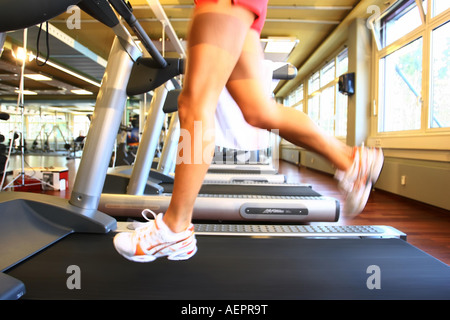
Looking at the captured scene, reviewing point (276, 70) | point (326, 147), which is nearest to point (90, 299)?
point (326, 147)

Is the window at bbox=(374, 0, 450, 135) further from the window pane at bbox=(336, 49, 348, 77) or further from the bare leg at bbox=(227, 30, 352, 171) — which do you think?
the bare leg at bbox=(227, 30, 352, 171)

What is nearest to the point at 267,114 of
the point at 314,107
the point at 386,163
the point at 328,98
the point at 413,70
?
the point at 413,70

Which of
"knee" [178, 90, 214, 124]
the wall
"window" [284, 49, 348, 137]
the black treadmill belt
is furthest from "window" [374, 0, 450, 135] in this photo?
"knee" [178, 90, 214, 124]

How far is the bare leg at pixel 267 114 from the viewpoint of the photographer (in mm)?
938

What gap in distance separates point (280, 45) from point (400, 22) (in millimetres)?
2451

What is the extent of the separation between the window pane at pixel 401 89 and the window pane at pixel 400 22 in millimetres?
203

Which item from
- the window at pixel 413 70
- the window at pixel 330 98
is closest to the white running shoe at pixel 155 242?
the window at pixel 413 70

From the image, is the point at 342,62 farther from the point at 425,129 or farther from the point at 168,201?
the point at 168,201

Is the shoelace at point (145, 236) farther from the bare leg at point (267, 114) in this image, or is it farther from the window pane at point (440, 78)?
the window pane at point (440, 78)

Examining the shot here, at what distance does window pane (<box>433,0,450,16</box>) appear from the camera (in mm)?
2793

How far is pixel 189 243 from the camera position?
2.70 ft

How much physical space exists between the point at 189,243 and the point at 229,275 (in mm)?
160

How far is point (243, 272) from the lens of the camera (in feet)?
2.88

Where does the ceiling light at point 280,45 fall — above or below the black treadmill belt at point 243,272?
above
